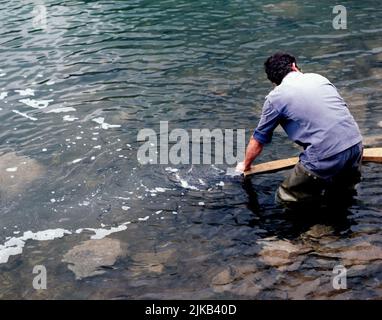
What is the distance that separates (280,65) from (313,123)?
1023 mm

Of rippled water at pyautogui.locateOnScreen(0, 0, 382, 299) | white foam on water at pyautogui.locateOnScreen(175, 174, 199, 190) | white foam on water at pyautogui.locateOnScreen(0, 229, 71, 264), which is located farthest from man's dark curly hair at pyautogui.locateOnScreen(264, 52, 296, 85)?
white foam on water at pyautogui.locateOnScreen(0, 229, 71, 264)

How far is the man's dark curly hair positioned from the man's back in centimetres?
11

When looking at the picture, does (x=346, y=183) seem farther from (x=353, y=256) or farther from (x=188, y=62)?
(x=188, y=62)

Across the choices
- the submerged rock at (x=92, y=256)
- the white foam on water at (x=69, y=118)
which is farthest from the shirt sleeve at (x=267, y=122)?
the white foam on water at (x=69, y=118)

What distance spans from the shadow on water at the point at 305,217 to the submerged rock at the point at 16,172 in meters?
5.03

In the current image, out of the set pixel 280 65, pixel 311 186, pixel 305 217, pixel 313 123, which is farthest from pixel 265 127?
pixel 305 217

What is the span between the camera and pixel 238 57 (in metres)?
14.1

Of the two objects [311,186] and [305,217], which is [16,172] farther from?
[311,186]

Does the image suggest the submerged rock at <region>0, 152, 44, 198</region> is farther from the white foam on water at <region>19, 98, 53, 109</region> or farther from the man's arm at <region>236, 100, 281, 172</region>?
the man's arm at <region>236, 100, 281, 172</region>

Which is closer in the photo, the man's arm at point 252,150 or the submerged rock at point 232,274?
the submerged rock at point 232,274

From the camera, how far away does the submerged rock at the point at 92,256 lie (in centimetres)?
637

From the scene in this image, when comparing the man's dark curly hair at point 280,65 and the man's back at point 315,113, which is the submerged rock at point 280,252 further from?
the man's dark curly hair at point 280,65

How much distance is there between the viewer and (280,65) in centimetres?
612

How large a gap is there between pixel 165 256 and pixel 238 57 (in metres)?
9.43
